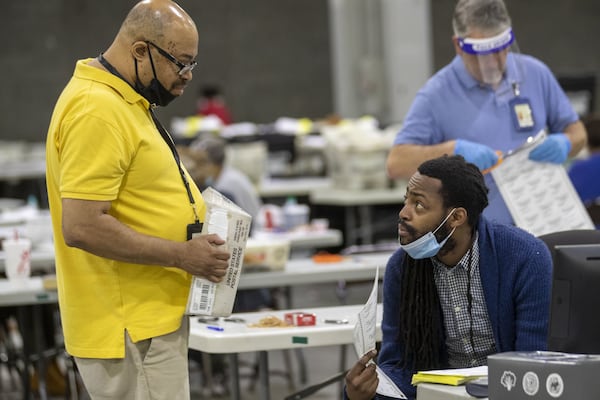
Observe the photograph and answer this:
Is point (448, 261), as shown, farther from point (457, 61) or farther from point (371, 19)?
point (371, 19)

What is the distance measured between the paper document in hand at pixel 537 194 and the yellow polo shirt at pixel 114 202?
1.39 metres

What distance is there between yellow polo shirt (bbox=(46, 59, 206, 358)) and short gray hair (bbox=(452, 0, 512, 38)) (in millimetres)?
1456

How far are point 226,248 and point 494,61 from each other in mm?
1500

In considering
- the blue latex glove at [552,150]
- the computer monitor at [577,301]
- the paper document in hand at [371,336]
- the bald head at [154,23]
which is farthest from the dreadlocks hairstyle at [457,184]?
the blue latex glove at [552,150]

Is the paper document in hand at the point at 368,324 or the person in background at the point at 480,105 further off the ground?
the person in background at the point at 480,105

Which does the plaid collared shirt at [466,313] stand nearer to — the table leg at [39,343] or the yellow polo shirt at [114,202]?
the yellow polo shirt at [114,202]

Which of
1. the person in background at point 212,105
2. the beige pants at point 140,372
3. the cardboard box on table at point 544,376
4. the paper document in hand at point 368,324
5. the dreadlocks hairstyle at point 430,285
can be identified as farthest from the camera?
the person in background at point 212,105

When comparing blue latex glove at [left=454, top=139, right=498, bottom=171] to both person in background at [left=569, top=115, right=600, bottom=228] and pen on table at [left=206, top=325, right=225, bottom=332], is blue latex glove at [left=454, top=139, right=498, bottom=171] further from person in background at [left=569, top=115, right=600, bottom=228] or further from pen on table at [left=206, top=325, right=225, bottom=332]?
person in background at [left=569, top=115, right=600, bottom=228]

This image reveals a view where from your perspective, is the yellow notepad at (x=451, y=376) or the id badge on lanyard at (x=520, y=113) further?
the id badge on lanyard at (x=520, y=113)

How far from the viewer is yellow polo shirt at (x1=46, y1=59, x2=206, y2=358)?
263cm

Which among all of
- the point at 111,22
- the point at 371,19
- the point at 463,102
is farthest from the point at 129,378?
the point at 111,22

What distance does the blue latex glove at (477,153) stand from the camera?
365 cm

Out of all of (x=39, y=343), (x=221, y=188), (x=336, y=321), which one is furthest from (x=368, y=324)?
(x=221, y=188)

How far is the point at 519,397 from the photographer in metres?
2.14
